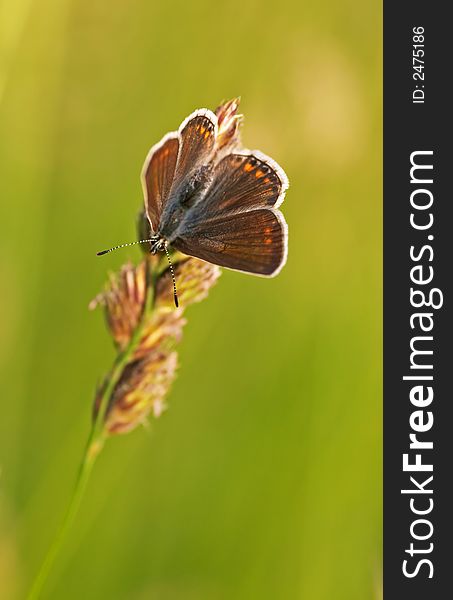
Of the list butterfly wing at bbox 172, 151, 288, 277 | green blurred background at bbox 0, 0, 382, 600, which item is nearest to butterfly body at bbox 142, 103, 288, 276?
butterfly wing at bbox 172, 151, 288, 277

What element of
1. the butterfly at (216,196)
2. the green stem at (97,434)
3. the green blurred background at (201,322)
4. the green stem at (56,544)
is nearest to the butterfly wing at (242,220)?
the butterfly at (216,196)

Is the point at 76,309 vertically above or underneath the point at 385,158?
underneath

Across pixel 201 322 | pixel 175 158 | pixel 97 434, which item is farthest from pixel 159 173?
pixel 201 322

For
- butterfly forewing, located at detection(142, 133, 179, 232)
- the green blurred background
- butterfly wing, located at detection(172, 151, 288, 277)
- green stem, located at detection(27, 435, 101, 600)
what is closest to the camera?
green stem, located at detection(27, 435, 101, 600)

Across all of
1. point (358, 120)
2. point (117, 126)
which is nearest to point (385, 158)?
point (358, 120)

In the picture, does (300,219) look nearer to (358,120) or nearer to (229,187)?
(358,120)

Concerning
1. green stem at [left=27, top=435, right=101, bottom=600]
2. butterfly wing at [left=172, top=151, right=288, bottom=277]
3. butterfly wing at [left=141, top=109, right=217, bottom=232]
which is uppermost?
butterfly wing at [left=141, top=109, right=217, bottom=232]

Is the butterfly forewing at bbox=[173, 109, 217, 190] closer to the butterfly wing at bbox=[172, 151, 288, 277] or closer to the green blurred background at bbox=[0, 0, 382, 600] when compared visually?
the butterfly wing at bbox=[172, 151, 288, 277]
